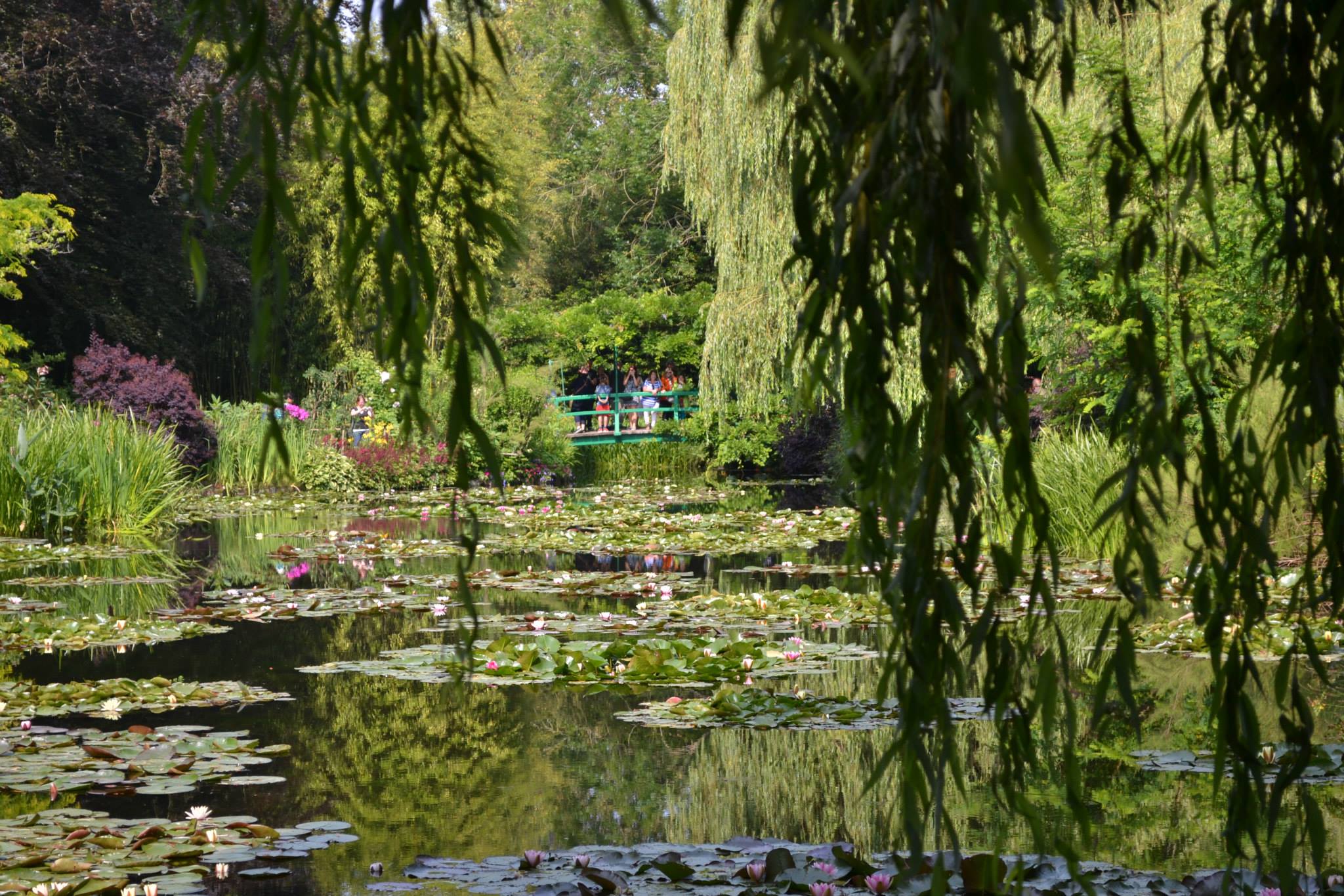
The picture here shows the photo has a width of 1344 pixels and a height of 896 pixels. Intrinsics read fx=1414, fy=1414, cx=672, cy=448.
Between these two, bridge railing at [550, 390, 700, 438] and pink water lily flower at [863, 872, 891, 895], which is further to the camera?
bridge railing at [550, 390, 700, 438]

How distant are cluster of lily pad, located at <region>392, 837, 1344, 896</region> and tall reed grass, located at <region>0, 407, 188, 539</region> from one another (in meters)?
9.15

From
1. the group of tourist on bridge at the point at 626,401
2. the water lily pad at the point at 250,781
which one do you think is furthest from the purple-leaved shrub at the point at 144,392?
the water lily pad at the point at 250,781

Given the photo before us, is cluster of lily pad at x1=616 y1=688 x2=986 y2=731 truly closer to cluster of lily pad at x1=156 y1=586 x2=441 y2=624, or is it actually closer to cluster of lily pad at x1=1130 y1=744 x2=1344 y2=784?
cluster of lily pad at x1=1130 y1=744 x2=1344 y2=784

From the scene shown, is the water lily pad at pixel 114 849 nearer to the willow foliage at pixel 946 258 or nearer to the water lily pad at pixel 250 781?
the water lily pad at pixel 250 781

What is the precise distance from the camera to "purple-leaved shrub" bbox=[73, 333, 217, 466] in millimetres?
17672

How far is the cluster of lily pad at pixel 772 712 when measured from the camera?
199 inches

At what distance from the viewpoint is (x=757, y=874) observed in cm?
310

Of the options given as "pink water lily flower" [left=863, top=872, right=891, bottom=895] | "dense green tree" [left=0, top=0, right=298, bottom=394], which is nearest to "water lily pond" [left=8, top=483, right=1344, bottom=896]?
"pink water lily flower" [left=863, top=872, right=891, bottom=895]

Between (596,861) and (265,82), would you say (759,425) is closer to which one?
(596,861)

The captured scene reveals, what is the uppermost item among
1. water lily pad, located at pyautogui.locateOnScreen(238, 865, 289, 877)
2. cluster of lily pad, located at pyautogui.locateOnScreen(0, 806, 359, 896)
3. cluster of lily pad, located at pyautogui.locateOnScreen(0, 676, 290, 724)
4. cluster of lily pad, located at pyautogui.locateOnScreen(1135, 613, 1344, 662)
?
cluster of lily pad, located at pyautogui.locateOnScreen(1135, 613, 1344, 662)

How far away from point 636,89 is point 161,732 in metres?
30.4

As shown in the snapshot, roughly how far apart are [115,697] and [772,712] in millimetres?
2524

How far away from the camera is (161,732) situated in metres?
4.83

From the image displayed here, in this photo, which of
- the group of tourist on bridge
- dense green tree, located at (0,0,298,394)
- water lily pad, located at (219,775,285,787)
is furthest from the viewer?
the group of tourist on bridge
